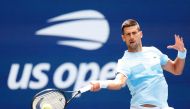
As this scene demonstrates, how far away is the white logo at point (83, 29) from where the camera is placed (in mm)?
6297

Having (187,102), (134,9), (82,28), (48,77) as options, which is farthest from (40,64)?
(187,102)

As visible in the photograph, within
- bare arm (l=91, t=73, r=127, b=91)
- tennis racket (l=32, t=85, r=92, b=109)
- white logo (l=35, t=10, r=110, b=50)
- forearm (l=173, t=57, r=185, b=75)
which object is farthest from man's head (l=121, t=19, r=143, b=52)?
white logo (l=35, t=10, r=110, b=50)

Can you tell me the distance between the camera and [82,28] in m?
6.36

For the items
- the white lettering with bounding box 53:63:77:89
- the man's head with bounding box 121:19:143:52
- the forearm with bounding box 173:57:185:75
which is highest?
the man's head with bounding box 121:19:143:52

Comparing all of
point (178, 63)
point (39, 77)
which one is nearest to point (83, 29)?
point (39, 77)

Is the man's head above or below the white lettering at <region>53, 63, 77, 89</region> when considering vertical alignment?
above

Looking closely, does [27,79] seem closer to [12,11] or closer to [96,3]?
[12,11]

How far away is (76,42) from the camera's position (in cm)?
633

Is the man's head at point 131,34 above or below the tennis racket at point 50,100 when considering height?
above

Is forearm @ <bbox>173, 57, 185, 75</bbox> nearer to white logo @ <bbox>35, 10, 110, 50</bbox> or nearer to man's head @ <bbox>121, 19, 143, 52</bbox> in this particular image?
man's head @ <bbox>121, 19, 143, 52</bbox>

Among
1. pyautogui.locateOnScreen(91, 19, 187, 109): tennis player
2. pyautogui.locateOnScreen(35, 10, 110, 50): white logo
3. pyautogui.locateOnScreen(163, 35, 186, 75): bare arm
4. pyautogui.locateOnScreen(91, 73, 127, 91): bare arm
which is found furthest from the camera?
pyautogui.locateOnScreen(35, 10, 110, 50): white logo

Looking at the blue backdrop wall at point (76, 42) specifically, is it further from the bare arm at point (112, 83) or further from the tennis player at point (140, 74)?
the bare arm at point (112, 83)

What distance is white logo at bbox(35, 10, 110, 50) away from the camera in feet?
20.7

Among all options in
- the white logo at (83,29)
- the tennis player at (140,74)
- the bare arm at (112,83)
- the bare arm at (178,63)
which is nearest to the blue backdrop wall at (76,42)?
the white logo at (83,29)
